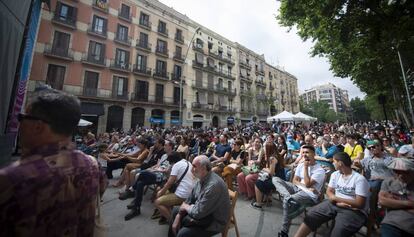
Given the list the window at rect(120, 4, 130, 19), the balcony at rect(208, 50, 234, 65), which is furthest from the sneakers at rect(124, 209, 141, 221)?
the balcony at rect(208, 50, 234, 65)

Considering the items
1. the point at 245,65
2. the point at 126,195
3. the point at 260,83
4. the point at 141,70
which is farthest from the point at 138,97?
the point at 260,83

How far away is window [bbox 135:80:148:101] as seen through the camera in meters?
20.5

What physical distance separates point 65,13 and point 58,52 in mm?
4093

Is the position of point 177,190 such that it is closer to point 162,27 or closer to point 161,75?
point 161,75

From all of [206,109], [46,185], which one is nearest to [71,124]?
[46,185]

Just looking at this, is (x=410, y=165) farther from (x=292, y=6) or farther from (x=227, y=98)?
(x=227, y=98)

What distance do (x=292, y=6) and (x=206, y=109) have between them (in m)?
20.0

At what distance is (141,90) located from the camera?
20969mm

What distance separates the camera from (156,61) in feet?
74.2

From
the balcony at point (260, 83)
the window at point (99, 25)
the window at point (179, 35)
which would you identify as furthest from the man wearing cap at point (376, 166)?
the balcony at point (260, 83)

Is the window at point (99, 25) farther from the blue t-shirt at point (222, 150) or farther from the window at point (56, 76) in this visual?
the blue t-shirt at point (222, 150)

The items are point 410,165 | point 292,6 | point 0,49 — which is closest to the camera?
point 410,165

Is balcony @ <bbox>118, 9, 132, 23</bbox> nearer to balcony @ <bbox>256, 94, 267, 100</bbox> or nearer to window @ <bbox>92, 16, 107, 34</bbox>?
window @ <bbox>92, 16, 107, 34</bbox>

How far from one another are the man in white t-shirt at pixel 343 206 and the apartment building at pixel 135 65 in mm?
14544
